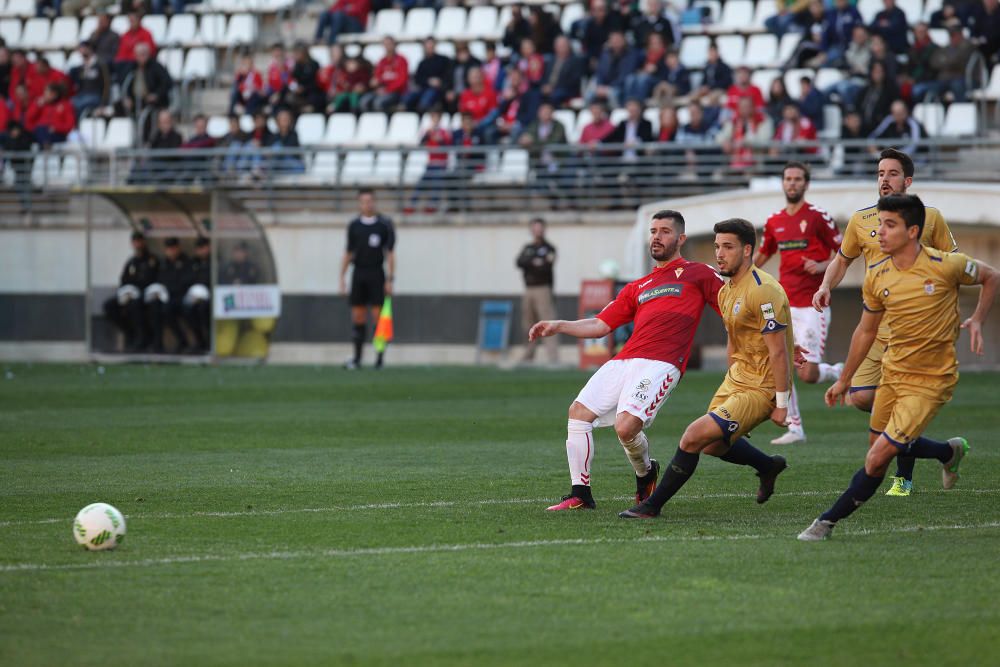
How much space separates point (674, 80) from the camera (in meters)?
25.9

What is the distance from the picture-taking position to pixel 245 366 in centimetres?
2423

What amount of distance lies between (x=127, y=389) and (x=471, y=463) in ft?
28.9

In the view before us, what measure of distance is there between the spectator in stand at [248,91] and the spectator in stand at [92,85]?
2.78 m

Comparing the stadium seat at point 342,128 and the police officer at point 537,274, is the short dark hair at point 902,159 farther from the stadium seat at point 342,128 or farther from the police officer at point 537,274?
the stadium seat at point 342,128

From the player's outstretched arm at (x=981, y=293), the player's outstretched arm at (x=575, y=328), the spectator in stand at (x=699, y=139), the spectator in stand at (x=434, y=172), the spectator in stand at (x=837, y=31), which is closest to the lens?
the player's outstretched arm at (x=981, y=293)

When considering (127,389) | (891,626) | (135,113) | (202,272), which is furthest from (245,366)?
(891,626)

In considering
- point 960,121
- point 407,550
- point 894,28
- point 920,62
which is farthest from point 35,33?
point 407,550

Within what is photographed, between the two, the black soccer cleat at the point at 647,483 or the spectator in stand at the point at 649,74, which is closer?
the black soccer cleat at the point at 647,483

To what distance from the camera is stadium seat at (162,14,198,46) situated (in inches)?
1257

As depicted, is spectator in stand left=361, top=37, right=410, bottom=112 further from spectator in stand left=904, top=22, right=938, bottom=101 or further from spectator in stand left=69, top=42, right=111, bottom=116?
spectator in stand left=904, top=22, right=938, bottom=101

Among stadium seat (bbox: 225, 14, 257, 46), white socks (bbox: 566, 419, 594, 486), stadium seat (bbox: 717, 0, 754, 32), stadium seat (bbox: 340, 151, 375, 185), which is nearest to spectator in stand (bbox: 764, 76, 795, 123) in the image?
stadium seat (bbox: 717, 0, 754, 32)

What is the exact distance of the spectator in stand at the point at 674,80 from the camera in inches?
1008

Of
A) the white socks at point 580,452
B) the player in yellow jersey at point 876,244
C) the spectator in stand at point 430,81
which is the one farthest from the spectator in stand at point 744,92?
the white socks at point 580,452

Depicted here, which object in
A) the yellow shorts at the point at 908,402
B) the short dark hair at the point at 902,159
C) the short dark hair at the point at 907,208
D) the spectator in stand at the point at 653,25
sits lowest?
the yellow shorts at the point at 908,402
